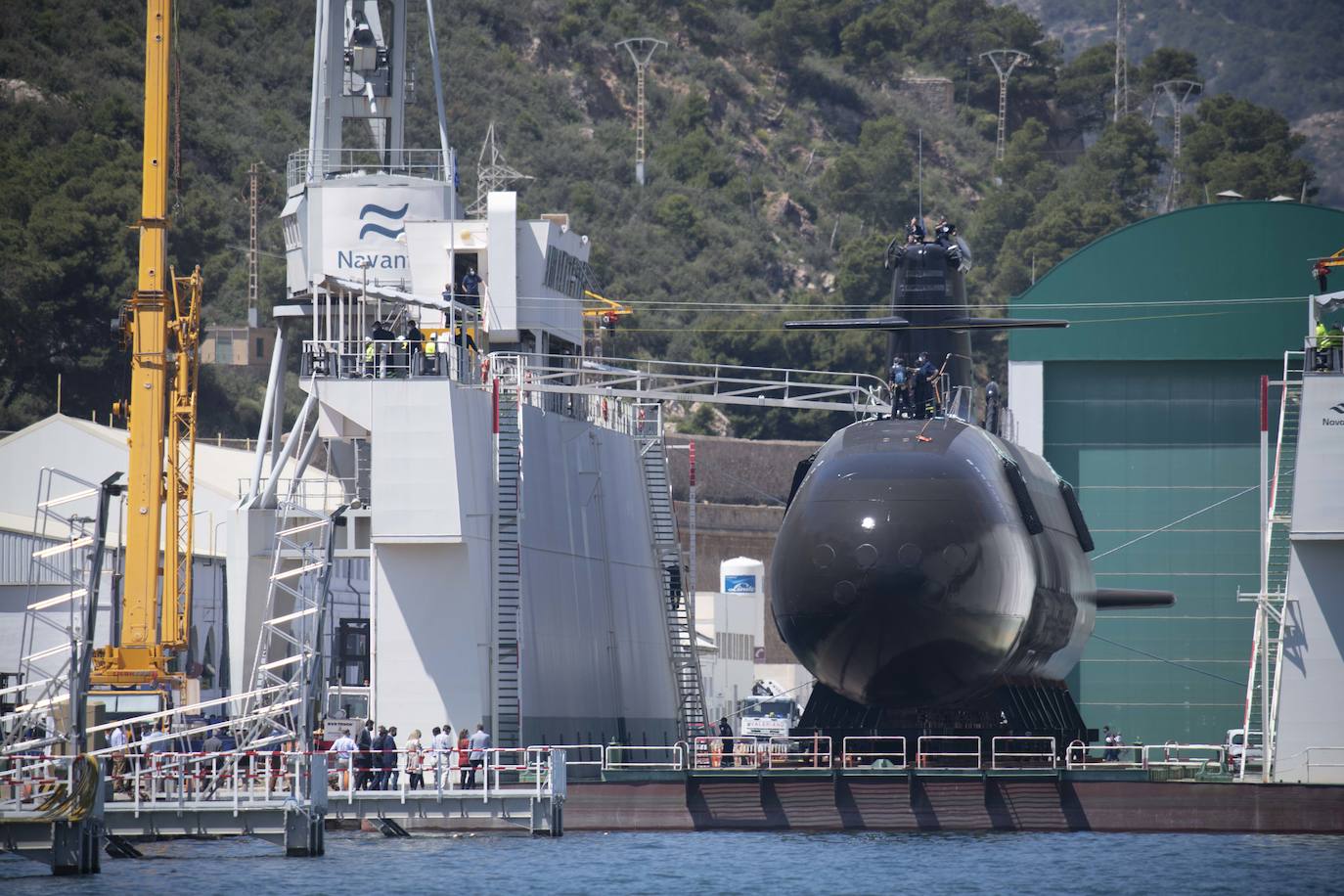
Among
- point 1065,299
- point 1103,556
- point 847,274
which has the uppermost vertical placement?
point 847,274

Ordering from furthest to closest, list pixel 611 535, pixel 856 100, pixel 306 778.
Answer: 1. pixel 856 100
2. pixel 611 535
3. pixel 306 778

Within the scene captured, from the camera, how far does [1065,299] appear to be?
60312mm

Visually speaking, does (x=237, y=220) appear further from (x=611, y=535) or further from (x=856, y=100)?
(x=611, y=535)

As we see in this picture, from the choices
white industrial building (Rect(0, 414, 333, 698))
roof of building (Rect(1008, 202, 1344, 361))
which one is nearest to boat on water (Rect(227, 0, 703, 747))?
white industrial building (Rect(0, 414, 333, 698))

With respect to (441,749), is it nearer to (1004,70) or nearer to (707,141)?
(707,141)

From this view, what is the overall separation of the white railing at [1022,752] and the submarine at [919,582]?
0.37 m


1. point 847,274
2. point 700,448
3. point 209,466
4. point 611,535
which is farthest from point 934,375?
point 847,274

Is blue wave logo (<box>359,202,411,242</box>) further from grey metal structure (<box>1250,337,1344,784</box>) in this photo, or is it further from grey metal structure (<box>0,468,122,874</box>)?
grey metal structure (<box>1250,337,1344,784</box>)

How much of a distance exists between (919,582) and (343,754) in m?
10.3

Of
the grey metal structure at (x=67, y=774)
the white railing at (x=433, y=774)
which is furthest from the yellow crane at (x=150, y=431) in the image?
the white railing at (x=433, y=774)

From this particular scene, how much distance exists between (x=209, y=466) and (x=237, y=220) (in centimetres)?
5173

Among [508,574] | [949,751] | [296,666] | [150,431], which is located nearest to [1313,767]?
[949,751]

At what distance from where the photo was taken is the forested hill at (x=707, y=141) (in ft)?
370

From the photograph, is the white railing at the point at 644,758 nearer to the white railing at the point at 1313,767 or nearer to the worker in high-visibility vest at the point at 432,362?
the worker in high-visibility vest at the point at 432,362
